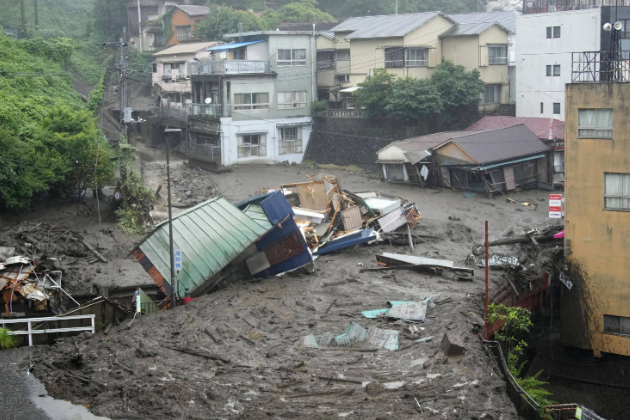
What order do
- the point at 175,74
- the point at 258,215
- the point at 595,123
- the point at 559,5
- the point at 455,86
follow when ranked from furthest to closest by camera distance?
the point at 175,74 → the point at 559,5 → the point at 455,86 → the point at 258,215 → the point at 595,123

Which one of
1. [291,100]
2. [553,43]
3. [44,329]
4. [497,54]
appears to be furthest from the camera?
[291,100]

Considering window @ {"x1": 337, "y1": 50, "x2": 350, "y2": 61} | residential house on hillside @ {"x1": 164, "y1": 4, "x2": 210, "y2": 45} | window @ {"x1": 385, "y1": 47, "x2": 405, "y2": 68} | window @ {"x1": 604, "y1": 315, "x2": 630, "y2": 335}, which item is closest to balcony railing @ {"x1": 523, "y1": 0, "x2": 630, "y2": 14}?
window @ {"x1": 385, "y1": 47, "x2": 405, "y2": 68}

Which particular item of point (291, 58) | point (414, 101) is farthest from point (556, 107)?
point (291, 58)

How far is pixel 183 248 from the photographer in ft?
64.9

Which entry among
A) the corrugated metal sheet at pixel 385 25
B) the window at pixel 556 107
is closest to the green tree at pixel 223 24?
the corrugated metal sheet at pixel 385 25

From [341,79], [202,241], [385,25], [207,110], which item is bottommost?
[202,241]

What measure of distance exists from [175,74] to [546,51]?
88.0 ft

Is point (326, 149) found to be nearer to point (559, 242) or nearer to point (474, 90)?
point (474, 90)

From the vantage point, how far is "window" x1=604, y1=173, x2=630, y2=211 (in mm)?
20578

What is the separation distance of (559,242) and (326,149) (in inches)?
832

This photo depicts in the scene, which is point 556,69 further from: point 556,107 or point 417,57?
point 417,57

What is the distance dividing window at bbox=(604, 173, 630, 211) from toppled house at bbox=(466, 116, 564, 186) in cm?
1344

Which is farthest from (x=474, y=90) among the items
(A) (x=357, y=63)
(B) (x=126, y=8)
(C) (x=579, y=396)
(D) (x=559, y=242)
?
(B) (x=126, y=8)

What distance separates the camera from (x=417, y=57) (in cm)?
4131
